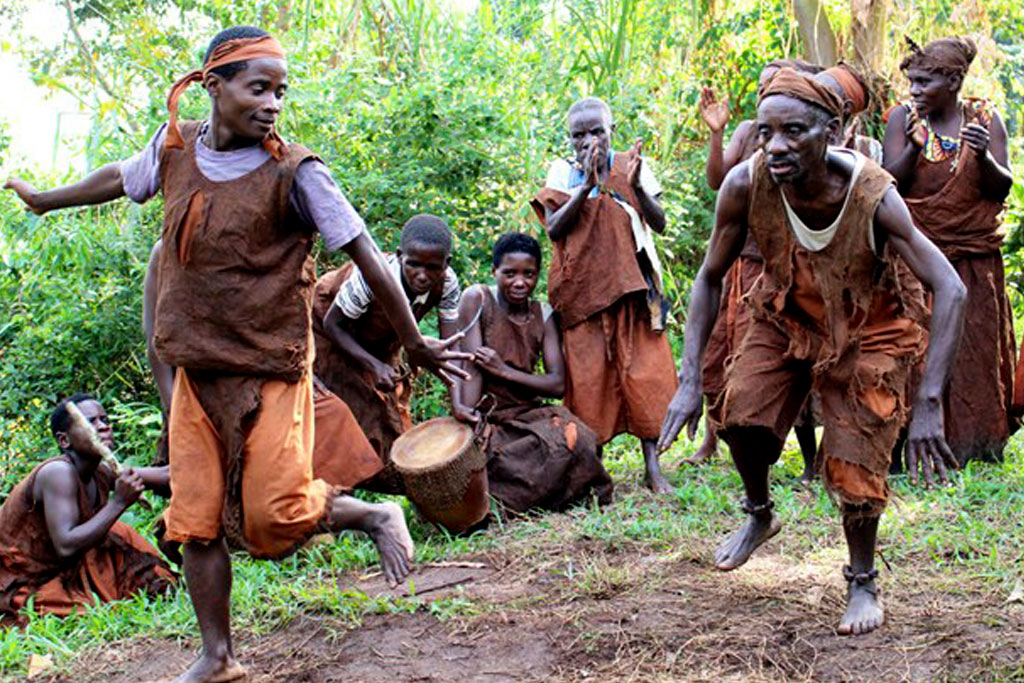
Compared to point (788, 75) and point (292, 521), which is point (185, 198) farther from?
point (788, 75)

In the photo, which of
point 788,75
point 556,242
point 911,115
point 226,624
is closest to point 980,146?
point 911,115

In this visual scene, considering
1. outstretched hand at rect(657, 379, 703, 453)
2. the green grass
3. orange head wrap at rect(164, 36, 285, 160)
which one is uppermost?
orange head wrap at rect(164, 36, 285, 160)

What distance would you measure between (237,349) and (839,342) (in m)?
1.92

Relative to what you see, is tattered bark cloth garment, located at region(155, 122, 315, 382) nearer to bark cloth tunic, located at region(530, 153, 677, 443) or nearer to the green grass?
the green grass

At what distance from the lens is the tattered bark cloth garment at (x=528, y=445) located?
620cm

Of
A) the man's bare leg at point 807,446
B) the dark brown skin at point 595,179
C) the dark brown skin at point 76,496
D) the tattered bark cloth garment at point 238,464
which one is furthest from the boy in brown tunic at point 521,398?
the tattered bark cloth garment at point 238,464

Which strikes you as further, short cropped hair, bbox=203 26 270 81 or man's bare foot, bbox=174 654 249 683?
man's bare foot, bbox=174 654 249 683

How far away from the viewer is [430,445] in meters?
5.86

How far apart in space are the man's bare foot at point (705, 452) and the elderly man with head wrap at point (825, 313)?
9.00 feet

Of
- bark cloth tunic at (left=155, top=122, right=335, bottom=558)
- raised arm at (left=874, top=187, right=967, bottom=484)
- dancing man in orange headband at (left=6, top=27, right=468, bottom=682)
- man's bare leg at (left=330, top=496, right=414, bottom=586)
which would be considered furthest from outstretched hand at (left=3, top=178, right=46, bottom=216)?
raised arm at (left=874, top=187, right=967, bottom=484)

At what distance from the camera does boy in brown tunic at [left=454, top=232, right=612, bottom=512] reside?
6.21 metres

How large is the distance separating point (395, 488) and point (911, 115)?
3257 mm

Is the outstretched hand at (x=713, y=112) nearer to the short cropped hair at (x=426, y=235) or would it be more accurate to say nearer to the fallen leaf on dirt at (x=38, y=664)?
the short cropped hair at (x=426, y=235)

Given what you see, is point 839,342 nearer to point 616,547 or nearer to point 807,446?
point 616,547
